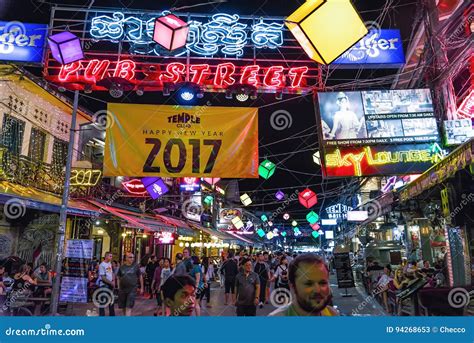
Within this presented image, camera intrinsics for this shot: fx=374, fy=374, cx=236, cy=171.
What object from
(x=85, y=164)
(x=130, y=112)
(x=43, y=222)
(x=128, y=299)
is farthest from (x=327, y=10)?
(x=85, y=164)

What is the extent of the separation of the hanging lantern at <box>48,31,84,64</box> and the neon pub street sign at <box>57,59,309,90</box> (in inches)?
64.1

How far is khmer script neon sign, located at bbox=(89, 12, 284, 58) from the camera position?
1142 cm

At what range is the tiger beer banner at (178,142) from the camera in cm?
885

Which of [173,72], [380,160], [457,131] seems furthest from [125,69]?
[457,131]

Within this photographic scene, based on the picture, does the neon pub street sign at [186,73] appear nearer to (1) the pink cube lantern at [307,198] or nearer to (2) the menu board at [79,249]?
(2) the menu board at [79,249]

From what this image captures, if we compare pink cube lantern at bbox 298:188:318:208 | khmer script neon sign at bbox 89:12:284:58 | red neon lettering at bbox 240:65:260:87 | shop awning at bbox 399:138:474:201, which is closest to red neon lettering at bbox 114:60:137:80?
khmer script neon sign at bbox 89:12:284:58

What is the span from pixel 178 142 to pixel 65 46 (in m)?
3.42

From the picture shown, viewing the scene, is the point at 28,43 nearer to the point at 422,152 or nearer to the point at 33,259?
the point at 33,259

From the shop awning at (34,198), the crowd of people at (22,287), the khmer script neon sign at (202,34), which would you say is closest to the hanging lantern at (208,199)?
the shop awning at (34,198)

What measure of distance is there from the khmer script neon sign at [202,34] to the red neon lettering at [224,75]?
0.79 metres

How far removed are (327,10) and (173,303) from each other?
359cm

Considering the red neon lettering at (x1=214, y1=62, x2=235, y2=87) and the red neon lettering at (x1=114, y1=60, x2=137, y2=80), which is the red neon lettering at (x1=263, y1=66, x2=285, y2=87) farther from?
the red neon lettering at (x1=114, y1=60, x2=137, y2=80)

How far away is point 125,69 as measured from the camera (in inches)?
425

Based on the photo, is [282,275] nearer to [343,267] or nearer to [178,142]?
[343,267]
